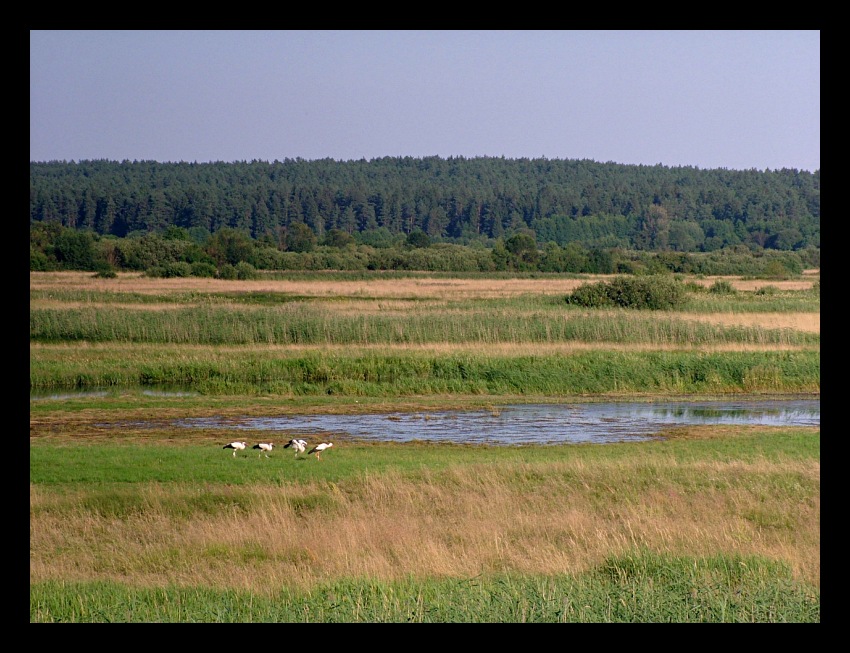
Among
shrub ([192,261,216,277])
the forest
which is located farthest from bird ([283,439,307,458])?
the forest

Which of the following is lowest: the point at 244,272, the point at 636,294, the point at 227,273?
the point at 636,294

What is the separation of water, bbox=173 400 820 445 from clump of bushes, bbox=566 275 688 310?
22950mm

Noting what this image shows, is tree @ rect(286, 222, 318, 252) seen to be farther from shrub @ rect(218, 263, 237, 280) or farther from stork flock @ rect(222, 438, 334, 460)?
stork flock @ rect(222, 438, 334, 460)

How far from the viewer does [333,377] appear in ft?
103

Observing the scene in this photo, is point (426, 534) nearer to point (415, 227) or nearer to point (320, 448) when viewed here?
point (320, 448)

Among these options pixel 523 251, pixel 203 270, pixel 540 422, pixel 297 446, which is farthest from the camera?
pixel 523 251

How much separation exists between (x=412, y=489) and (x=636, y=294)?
39.6 metres

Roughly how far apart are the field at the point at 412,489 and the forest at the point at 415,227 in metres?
61.2

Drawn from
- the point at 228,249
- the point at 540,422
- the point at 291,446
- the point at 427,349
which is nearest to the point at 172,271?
the point at 228,249

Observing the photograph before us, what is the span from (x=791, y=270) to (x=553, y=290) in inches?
1708

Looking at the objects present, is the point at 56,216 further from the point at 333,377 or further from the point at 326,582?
the point at 326,582

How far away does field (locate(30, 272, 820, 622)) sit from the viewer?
355 inches

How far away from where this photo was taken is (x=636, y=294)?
173ft
